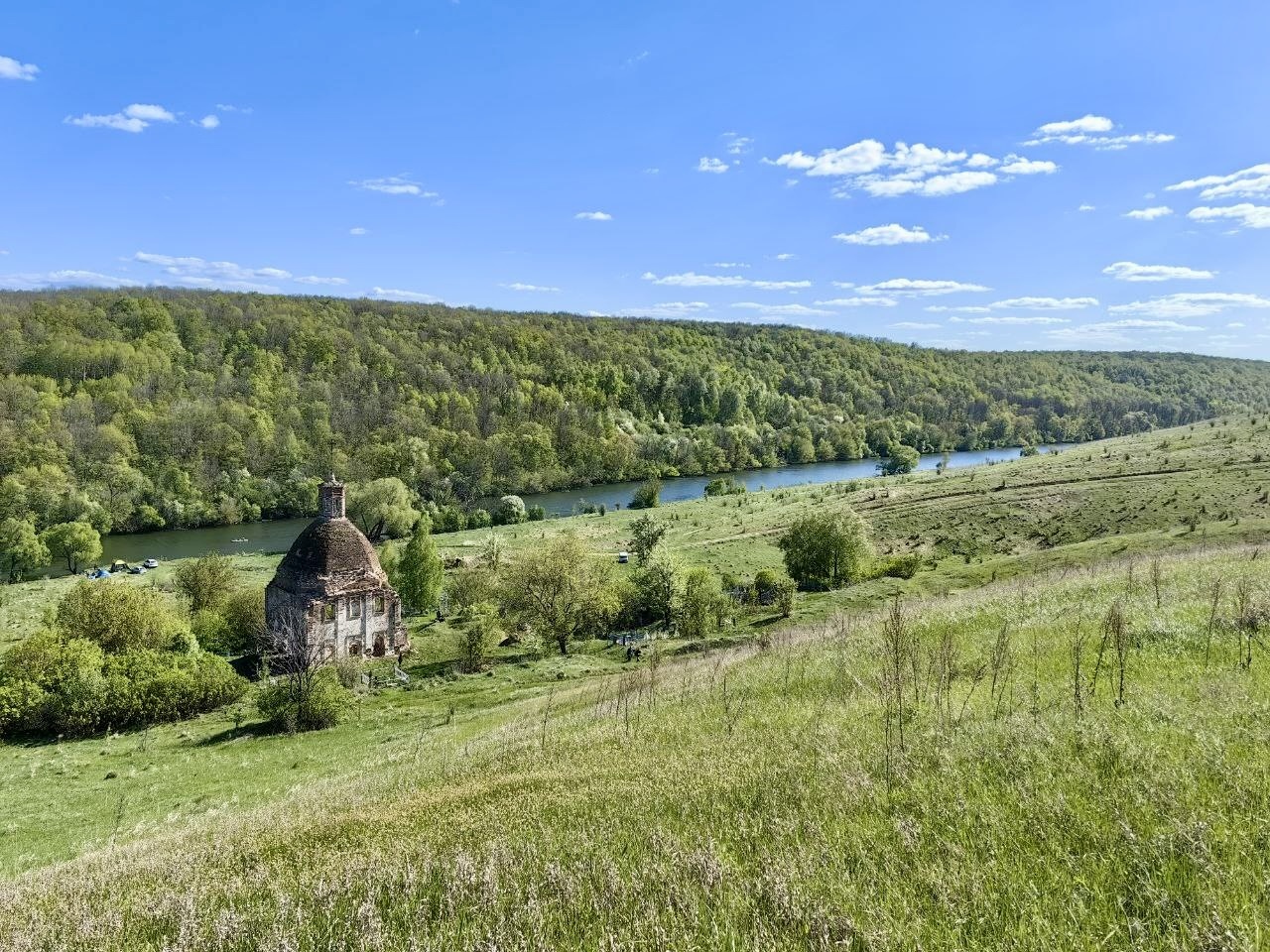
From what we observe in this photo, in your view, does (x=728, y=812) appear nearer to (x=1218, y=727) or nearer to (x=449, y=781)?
(x=1218, y=727)

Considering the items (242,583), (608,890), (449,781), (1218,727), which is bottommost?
(242,583)

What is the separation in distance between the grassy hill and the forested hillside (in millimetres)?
106608

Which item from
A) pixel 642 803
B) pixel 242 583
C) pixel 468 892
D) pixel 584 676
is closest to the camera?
pixel 468 892

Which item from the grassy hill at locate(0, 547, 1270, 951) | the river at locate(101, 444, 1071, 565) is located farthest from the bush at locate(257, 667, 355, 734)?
the river at locate(101, 444, 1071, 565)

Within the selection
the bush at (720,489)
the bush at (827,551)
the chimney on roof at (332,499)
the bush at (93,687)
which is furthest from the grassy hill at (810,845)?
the bush at (720,489)

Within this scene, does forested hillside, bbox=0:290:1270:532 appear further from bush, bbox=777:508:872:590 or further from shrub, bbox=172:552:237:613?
bush, bbox=777:508:872:590

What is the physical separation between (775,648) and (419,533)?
1453 inches

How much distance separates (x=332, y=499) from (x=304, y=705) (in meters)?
14.9

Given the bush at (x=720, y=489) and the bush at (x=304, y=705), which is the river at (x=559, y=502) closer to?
the bush at (x=720, y=489)

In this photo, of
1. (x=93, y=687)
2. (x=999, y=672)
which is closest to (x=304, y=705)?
(x=93, y=687)

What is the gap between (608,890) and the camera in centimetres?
430

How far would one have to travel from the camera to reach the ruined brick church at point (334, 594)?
3825 centimetres

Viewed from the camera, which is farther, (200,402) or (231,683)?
(200,402)

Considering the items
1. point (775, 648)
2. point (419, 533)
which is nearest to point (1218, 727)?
point (775, 648)
